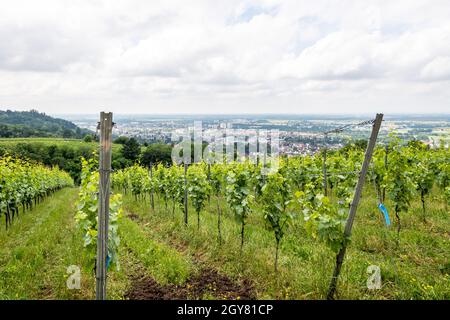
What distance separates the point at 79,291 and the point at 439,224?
953 centimetres

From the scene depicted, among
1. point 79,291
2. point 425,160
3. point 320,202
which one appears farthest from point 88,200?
point 425,160

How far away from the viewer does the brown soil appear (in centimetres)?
547

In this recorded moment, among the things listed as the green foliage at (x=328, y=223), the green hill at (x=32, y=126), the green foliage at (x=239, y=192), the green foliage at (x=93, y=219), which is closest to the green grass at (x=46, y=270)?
the green foliage at (x=93, y=219)

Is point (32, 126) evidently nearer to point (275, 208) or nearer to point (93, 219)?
point (93, 219)

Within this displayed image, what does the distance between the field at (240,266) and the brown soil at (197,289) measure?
0.06ft

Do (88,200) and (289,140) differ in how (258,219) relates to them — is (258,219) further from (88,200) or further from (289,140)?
(88,200)

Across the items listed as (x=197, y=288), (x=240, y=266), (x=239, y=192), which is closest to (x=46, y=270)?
(x=197, y=288)

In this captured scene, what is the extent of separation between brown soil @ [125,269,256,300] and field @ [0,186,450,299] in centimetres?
2

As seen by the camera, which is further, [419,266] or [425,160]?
[425,160]

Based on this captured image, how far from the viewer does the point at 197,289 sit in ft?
18.9

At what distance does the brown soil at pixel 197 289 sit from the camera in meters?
5.47
